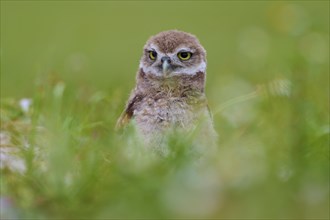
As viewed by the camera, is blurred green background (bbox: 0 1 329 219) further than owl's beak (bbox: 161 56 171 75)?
No

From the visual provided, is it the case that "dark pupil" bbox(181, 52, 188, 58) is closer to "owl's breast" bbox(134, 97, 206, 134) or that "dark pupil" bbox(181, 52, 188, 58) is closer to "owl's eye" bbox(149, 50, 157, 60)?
"owl's eye" bbox(149, 50, 157, 60)

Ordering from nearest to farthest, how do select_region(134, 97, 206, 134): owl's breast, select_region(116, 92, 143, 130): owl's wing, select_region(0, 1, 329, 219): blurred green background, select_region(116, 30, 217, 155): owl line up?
select_region(0, 1, 329, 219): blurred green background, select_region(116, 30, 217, 155): owl, select_region(134, 97, 206, 134): owl's breast, select_region(116, 92, 143, 130): owl's wing

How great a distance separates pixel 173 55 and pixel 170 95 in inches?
13.2

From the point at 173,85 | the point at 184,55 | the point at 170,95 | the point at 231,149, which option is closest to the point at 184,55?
the point at 184,55

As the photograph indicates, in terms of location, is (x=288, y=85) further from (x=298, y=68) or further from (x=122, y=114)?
(x=122, y=114)

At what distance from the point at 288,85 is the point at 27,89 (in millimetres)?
3827

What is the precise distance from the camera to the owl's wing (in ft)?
19.3

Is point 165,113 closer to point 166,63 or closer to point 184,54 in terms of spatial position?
point 166,63

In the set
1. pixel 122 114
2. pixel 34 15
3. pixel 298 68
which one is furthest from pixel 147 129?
pixel 34 15

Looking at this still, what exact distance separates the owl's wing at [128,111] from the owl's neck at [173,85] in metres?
0.05

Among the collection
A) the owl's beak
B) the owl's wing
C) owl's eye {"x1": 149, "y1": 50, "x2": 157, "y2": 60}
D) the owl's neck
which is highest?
owl's eye {"x1": 149, "y1": 50, "x2": 157, "y2": 60}

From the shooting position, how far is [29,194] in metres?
4.47

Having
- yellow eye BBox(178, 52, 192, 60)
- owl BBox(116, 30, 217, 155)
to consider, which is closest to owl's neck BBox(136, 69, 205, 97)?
owl BBox(116, 30, 217, 155)

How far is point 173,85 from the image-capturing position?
610 cm
